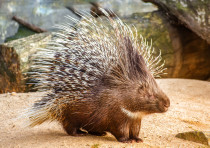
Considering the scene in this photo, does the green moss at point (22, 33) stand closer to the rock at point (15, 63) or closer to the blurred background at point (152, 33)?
the blurred background at point (152, 33)

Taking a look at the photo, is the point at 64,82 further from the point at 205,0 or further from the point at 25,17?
the point at 25,17

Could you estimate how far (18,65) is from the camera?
6203 mm

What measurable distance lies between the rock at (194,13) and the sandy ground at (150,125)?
134 centimetres

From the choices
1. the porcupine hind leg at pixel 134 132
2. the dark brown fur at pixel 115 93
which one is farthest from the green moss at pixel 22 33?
the porcupine hind leg at pixel 134 132

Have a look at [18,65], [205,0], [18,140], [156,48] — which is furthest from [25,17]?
[18,140]

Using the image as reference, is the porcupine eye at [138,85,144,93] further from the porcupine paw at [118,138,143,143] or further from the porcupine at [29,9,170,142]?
the porcupine paw at [118,138,143,143]

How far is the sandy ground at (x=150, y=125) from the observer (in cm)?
256

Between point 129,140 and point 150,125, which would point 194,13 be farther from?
point 129,140

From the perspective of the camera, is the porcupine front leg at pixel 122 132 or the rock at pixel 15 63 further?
the rock at pixel 15 63

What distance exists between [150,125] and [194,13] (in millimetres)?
3736

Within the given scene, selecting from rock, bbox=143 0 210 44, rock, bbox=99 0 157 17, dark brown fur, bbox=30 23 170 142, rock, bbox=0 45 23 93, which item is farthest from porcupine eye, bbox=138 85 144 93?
rock, bbox=99 0 157 17

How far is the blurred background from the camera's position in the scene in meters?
6.16

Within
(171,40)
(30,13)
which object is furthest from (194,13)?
(30,13)

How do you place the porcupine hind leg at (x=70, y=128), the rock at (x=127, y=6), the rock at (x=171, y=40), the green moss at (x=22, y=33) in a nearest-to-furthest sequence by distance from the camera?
1. the porcupine hind leg at (x=70, y=128)
2. the rock at (x=171, y=40)
3. the rock at (x=127, y=6)
4. the green moss at (x=22, y=33)
